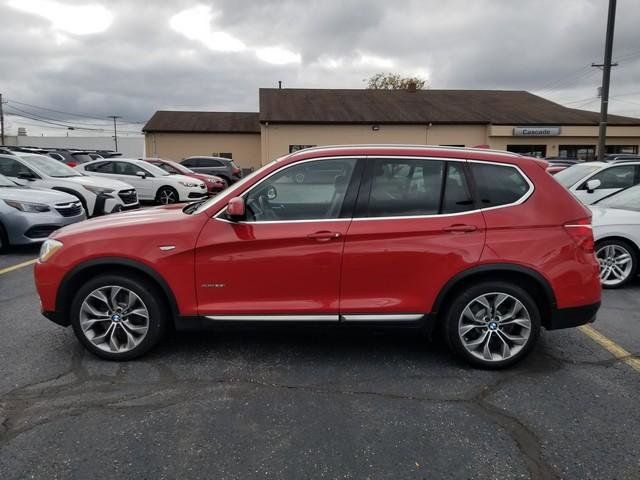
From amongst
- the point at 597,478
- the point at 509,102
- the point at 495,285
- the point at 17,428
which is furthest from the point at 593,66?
the point at 17,428

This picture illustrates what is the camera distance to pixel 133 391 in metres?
3.43

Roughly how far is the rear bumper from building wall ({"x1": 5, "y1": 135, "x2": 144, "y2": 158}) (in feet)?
214

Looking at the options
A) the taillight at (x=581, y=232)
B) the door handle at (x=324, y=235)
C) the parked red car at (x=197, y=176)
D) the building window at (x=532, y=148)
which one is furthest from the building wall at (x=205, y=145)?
the taillight at (x=581, y=232)

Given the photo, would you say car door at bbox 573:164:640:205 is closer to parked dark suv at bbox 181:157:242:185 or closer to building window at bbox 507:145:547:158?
parked dark suv at bbox 181:157:242:185

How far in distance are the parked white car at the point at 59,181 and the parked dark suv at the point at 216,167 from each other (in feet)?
36.9

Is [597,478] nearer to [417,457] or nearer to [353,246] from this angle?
[417,457]

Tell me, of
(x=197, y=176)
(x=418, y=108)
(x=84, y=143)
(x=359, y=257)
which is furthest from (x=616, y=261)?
(x=84, y=143)

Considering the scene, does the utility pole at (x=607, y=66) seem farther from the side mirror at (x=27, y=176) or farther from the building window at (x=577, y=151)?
the side mirror at (x=27, y=176)

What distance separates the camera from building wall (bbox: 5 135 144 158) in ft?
212

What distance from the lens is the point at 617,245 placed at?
6203 millimetres

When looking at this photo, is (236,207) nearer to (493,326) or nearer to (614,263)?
(493,326)

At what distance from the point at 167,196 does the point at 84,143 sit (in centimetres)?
6379

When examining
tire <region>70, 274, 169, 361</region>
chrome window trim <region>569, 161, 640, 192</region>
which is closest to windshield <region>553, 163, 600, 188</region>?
chrome window trim <region>569, 161, 640, 192</region>

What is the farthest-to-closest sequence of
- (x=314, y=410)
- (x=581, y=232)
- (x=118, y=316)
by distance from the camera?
1. (x=118, y=316)
2. (x=581, y=232)
3. (x=314, y=410)
